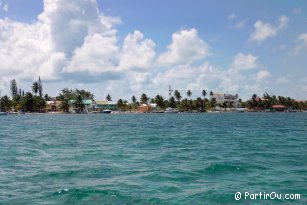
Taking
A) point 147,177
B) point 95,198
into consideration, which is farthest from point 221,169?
point 95,198

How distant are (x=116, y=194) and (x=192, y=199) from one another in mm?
3118

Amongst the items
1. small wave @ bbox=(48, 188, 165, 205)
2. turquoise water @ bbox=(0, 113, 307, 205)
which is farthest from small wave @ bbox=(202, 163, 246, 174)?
small wave @ bbox=(48, 188, 165, 205)

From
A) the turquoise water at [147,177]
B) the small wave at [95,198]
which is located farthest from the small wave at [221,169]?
the small wave at [95,198]

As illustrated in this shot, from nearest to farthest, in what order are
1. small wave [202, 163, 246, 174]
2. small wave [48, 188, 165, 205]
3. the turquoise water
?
small wave [48, 188, 165, 205]
the turquoise water
small wave [202, 163, 246, 174]

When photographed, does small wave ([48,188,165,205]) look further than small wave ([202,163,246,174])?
No

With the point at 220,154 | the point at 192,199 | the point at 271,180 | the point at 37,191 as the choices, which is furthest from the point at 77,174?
the point at 220,154

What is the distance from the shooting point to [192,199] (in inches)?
608

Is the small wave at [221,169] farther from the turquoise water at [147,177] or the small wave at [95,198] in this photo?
the small wave at [95,198]

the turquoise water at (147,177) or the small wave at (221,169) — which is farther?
the small wave at (221,169)

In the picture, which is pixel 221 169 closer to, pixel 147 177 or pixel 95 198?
pixel 147 177

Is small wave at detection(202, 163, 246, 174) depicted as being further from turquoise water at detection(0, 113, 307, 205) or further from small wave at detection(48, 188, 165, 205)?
small wave at detection(48, 188, 165, 205)

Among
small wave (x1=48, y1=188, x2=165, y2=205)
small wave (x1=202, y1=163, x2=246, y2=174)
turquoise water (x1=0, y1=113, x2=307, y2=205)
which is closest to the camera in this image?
small wave (x1=48, y1=188, x2=165, y2=205)

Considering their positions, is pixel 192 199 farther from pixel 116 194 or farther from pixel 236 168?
pixel 236 168

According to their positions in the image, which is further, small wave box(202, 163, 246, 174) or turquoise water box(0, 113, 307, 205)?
small wave box(202, 163, 246, 174)
